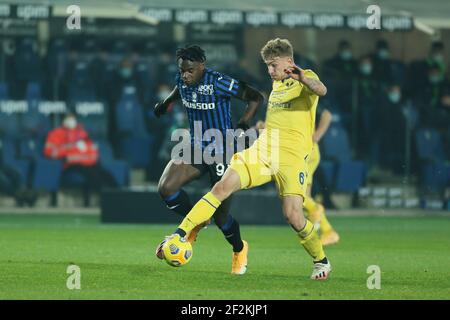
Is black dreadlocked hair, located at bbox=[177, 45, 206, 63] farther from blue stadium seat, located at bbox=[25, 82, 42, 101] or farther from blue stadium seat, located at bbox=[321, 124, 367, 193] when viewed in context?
blue stadium seat, located at bbox=[25, 82, 42, 101]

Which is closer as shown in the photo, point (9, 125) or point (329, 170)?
point (9, 125)

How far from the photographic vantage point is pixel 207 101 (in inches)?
468

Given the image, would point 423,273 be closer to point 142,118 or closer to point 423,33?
point 142,118

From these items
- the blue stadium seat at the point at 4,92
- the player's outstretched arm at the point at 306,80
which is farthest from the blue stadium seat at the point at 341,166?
the player's outstretched arm at the point at 306,80

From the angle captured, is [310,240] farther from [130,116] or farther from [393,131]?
[393,131]

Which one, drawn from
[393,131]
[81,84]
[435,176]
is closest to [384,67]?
[393,131]

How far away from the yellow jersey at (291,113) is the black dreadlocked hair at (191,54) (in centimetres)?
92

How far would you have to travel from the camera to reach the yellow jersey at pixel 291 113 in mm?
11141

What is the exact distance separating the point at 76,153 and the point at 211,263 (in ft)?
30.8

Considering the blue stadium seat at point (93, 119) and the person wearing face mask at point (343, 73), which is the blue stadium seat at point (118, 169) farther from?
the person wearing face mask at point (343, 73)

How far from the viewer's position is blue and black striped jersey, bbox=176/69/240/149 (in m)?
11.9

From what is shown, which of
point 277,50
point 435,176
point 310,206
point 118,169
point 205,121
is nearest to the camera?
point 277,50
